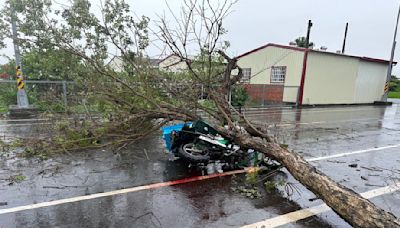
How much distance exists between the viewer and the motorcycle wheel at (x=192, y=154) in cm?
507

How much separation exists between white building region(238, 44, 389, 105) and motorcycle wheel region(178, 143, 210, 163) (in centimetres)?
1266

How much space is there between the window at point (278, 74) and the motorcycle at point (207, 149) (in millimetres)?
15494

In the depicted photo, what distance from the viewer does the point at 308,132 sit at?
30.9 feet

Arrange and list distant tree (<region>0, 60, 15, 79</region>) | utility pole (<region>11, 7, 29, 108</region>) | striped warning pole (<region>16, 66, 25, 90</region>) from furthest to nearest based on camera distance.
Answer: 1. distant tree (<region>0, 60, 15, 79</region>)
2. striped warning pole (<region>16, 66, 25, 90</region>)
3. utility pole (<region>11, 7, 29, 108</region>)

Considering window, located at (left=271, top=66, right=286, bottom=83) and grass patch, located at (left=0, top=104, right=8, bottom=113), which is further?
window, located at (left=271, top=66, right=286, bottom=83)

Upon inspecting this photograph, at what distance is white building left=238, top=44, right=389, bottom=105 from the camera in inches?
729

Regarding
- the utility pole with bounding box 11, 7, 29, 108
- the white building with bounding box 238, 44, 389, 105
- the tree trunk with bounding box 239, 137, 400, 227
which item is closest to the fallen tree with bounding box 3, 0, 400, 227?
the tree trunk with bounding box 239, 137, 400, 227

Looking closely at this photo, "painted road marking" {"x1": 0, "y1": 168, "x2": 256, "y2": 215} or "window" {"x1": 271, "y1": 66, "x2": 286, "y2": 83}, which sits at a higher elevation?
"window" {"x1": 271, "y1": 66, "x2": 286, "y2": 83}

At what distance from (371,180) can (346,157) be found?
1.51 m

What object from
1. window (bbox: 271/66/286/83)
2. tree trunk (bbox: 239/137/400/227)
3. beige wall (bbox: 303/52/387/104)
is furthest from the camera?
window (bbox: 271/66/286/83)

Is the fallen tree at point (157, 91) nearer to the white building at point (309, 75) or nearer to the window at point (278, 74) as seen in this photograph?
the white building at point (309, 75)

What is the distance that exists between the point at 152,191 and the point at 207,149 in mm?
1466

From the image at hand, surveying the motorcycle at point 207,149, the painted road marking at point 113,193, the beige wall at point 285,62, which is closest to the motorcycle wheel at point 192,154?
the motorcycle at point 207,149

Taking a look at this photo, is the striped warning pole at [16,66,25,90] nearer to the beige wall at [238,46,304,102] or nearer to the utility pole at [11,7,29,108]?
the utility pole at [11,7,29,108]
